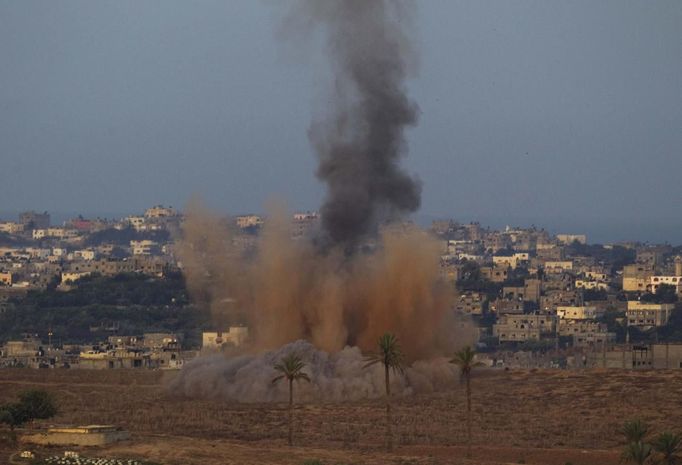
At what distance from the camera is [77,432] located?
3482 inches

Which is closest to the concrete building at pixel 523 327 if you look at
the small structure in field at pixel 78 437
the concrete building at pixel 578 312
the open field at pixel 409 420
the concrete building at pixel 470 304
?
the concrete building at pixel 578 312

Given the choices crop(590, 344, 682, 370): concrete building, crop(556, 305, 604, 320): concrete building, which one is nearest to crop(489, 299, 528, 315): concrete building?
crop(556, 305, 604, 320): concrete building

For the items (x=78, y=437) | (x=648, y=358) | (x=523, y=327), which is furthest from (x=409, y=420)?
(x=523, y=327)

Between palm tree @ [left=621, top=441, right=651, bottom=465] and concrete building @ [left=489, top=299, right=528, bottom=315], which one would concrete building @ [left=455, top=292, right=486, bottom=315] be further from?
palm tree @ [left=621, top=441, right=651, bottom=465]

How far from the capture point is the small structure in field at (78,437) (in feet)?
289

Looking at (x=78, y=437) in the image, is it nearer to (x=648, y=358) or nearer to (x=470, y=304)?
(x=648, y=358)

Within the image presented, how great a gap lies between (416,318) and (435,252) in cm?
669

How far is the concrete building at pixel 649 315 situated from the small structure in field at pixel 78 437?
97.5 m

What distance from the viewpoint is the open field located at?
8531 cm

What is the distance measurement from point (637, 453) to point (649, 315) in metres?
110

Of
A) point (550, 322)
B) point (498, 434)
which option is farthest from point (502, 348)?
point (498, 434)

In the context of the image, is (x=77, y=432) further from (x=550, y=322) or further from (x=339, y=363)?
(x=550, y=322)

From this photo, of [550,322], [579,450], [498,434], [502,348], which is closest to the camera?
[579,450]

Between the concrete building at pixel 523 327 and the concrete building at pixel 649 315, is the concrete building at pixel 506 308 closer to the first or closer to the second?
the concrete building at pixel 523 327
